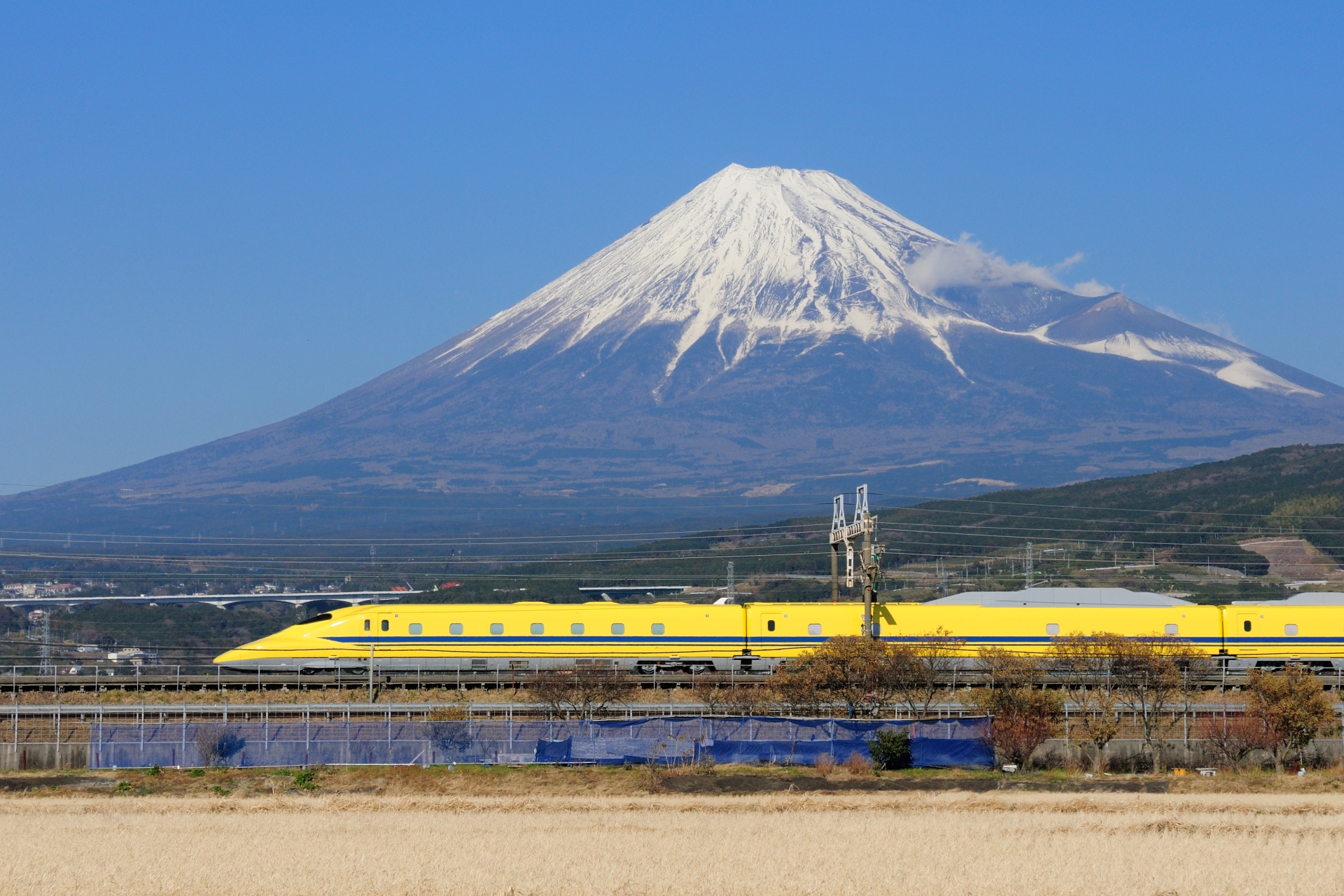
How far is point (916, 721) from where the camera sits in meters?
47.2

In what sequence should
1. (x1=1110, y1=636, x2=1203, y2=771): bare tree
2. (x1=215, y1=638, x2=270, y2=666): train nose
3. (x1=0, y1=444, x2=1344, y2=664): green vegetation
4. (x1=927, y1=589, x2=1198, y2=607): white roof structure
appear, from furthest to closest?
(x1=0, y1=444, x2=1344, y2=664): green vegetation < (x1=927, y1=589, x2=1198, y2=607): white roof structure < (x1=215, y1=638, x2=270, y2=666): train nose < (x1=1110, y1=636, x2=1203, y2=771): bare tree

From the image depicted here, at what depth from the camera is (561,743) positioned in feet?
149

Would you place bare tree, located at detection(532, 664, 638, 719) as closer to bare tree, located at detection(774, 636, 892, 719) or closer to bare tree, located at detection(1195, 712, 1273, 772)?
bare tree, located at detection(774, 636, 892, 719)

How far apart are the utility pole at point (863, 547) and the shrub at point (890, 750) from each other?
11.1 metres

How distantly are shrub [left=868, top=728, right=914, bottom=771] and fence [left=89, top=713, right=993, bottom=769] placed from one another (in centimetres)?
38

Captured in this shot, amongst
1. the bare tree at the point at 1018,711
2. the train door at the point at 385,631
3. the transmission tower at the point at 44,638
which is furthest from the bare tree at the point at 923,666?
the transmission tower at the point at 44,638

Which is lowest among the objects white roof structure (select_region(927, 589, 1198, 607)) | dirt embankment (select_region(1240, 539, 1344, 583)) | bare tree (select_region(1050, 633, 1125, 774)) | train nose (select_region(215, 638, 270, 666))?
bare tree (select_region(1050, 633, 1125, 774))

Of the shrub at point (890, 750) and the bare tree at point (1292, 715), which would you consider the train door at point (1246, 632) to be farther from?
the shrub at point (890, 750)

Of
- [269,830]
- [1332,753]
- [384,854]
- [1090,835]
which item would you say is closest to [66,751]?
[269,830]

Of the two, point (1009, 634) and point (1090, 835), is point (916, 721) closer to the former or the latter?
point (1090, 835)

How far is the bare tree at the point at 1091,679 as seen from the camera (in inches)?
1889

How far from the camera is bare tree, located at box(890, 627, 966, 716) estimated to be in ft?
177

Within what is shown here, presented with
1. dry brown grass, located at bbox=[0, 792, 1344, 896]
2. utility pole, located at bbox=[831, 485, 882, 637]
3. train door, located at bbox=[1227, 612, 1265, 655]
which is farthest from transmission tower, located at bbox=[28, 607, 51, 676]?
train door, located at bbox=[1227, 612, 1265, 655]

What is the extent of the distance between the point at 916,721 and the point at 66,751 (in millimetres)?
26937
